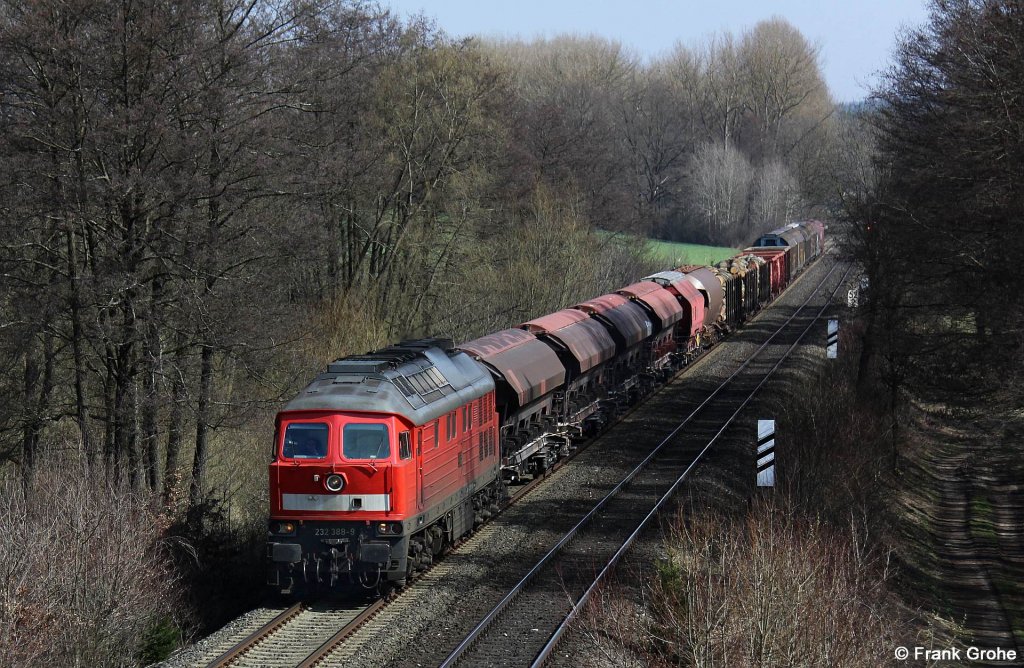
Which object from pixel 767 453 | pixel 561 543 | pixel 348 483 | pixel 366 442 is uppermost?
pixel 366 442

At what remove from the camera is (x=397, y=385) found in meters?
16.5

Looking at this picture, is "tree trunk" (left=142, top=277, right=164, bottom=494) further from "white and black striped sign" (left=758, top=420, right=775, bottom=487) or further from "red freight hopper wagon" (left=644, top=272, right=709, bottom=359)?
"red freight hopper wagon" (left=644, top=272, right=709, bottom=359)

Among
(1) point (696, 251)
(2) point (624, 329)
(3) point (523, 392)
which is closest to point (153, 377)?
(3) point (523, 392)

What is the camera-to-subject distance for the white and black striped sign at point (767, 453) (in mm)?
18250

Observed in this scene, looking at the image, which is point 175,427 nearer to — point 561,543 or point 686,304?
point 561,543

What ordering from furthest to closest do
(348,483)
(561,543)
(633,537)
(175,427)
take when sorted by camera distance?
(175,427), (633,537), (561,543), (348,483)

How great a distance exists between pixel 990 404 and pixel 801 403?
491 cm

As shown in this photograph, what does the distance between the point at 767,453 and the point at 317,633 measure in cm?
843

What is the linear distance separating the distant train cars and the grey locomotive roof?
0.02 meters

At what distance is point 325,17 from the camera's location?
87.4ft

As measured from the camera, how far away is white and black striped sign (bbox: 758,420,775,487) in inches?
719

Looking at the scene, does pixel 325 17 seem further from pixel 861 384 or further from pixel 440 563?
pixel 861 384

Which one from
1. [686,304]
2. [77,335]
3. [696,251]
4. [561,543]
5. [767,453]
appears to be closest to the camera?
[767,453]

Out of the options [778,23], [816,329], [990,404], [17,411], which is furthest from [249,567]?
[778,23]
